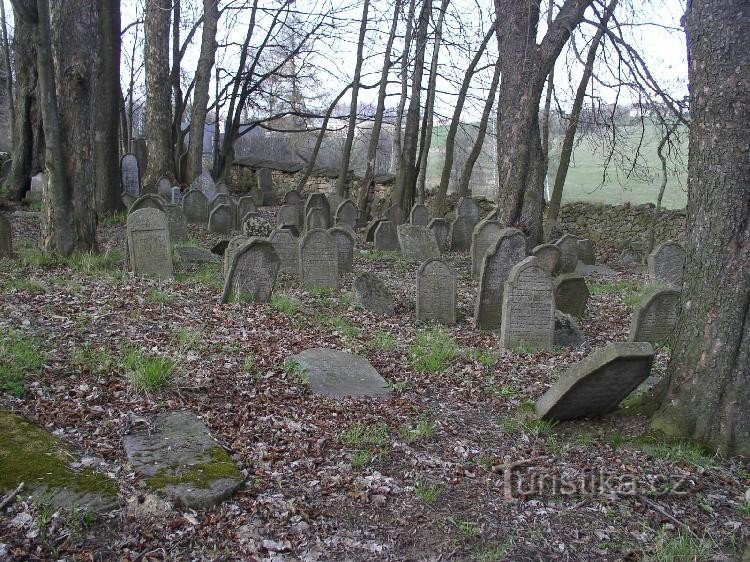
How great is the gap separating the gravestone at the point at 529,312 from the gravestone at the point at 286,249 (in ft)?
14.7

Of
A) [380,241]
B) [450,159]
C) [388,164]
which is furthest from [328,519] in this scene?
[388,164]

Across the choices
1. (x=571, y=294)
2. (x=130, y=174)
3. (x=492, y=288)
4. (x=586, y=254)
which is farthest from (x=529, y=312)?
(x=130, y=174)

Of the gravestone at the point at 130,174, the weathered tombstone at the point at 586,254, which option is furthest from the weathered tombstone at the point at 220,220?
the weathered tombstone at the point at 586,254

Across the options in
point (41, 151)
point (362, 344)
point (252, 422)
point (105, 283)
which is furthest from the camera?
point (41, 151)

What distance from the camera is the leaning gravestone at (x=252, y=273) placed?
27.5 feet

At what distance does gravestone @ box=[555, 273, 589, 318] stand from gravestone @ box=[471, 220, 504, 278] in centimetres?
309

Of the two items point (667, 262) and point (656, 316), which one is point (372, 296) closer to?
point (656, 316)

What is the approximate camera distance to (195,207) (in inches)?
643

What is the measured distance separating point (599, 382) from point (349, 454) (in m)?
1.89

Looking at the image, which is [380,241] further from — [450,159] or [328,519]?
[328,519]

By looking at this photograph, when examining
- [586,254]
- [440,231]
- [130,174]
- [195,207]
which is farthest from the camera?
[130,174]

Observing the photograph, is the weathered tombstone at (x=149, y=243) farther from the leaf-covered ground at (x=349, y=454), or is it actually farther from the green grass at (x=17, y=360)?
the green grass at (x=17, y=360)

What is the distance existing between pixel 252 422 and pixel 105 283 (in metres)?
4.38

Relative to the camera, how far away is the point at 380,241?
14211mm
